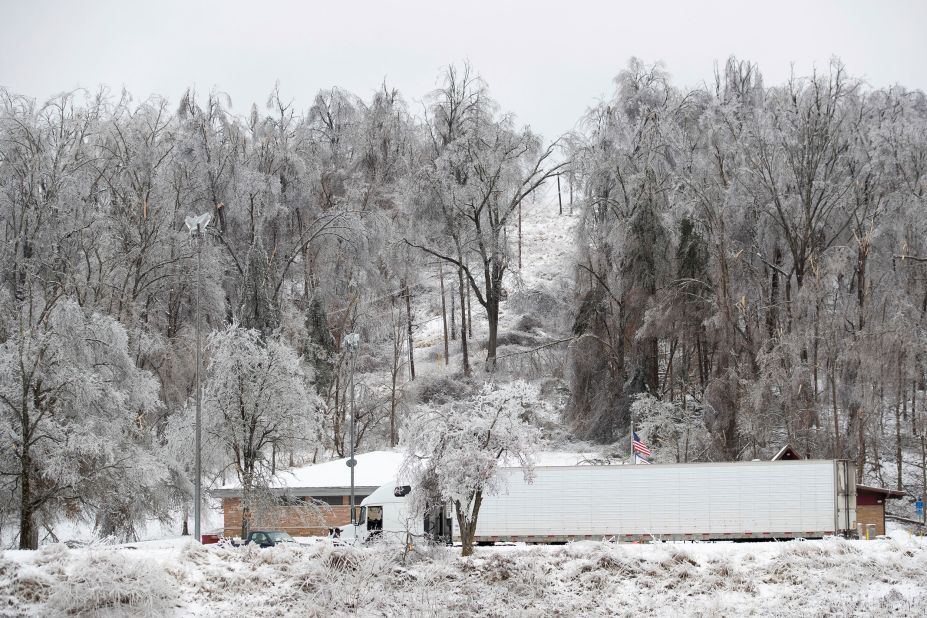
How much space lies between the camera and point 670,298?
44.3 m

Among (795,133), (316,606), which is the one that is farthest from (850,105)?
(316,606)

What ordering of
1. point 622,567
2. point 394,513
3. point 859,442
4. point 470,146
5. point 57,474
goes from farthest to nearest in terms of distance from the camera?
point 470,146, point 859,442, point 394,513, point 57,474, point 622,567

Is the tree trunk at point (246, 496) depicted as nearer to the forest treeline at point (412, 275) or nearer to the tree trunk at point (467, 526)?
the forest treeline at point (412, 275)

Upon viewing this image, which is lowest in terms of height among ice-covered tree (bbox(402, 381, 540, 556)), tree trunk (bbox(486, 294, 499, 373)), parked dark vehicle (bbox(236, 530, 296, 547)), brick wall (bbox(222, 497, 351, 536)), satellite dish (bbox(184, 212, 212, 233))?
brick wall (bbox(222, 497, 351, 536))

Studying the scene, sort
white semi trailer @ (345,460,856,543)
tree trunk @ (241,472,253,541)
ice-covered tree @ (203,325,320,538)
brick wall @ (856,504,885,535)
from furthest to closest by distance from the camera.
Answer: ice-covered tree @ (203,325,320,538), tree trunk @ (241,472,253,541), brick wall @ (856,504,885,535), white semi trailer @ (345,460,856,543)

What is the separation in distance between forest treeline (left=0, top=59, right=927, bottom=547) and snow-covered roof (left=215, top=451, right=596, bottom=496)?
1111mm

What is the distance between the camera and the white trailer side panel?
29422mm

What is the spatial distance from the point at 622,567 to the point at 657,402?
21751mm

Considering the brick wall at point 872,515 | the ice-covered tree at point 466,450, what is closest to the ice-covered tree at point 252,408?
the ice-covered tree at point 466,450

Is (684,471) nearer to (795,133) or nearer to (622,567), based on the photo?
(622,567)

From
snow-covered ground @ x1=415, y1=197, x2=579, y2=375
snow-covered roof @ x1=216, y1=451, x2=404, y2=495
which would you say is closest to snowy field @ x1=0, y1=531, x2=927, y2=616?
snow-covered roof @ x1=216, y1=451, x2=404, y2=495

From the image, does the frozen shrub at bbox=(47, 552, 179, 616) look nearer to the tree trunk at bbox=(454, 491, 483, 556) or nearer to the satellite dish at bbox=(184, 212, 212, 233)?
the tree trunk at bbox=(454, 491, 483, 556)

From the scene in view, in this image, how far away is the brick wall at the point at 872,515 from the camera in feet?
104

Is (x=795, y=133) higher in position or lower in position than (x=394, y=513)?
higher
